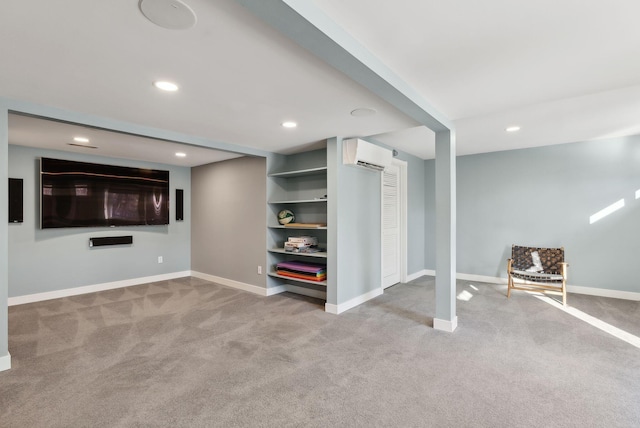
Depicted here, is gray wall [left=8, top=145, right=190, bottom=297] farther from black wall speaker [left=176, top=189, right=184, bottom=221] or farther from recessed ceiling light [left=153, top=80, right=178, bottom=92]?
recessed ceiling light [left=153, top=80, right=178, bottom=92]

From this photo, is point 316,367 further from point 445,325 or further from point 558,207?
point 558,207

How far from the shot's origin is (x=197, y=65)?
1.97m

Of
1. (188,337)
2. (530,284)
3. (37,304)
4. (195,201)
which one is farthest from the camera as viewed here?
(195,201)

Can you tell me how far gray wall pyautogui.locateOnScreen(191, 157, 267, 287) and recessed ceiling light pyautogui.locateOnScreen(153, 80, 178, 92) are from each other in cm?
235

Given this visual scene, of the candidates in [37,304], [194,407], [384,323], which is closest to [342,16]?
[194,407]

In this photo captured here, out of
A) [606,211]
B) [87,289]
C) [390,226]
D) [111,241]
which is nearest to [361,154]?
[390,226]

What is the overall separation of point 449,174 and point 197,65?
97.8 inches

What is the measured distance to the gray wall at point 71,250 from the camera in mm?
4242

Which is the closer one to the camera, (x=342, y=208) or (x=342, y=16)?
(x=342, y=16)

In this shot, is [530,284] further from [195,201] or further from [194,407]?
[195,201]

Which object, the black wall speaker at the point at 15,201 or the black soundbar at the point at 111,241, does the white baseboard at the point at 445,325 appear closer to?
the black soundbar at the point at 111,241

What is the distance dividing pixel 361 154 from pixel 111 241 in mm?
4273

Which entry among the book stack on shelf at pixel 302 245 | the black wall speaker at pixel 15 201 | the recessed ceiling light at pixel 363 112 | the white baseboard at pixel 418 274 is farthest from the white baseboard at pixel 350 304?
the black wall speaker at pixel 15 201

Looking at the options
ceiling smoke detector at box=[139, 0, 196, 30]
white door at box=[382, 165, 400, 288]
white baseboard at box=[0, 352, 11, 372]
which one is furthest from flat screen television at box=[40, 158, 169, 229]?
ceiling smoke detector at box=[139, 0, 196, 30]
